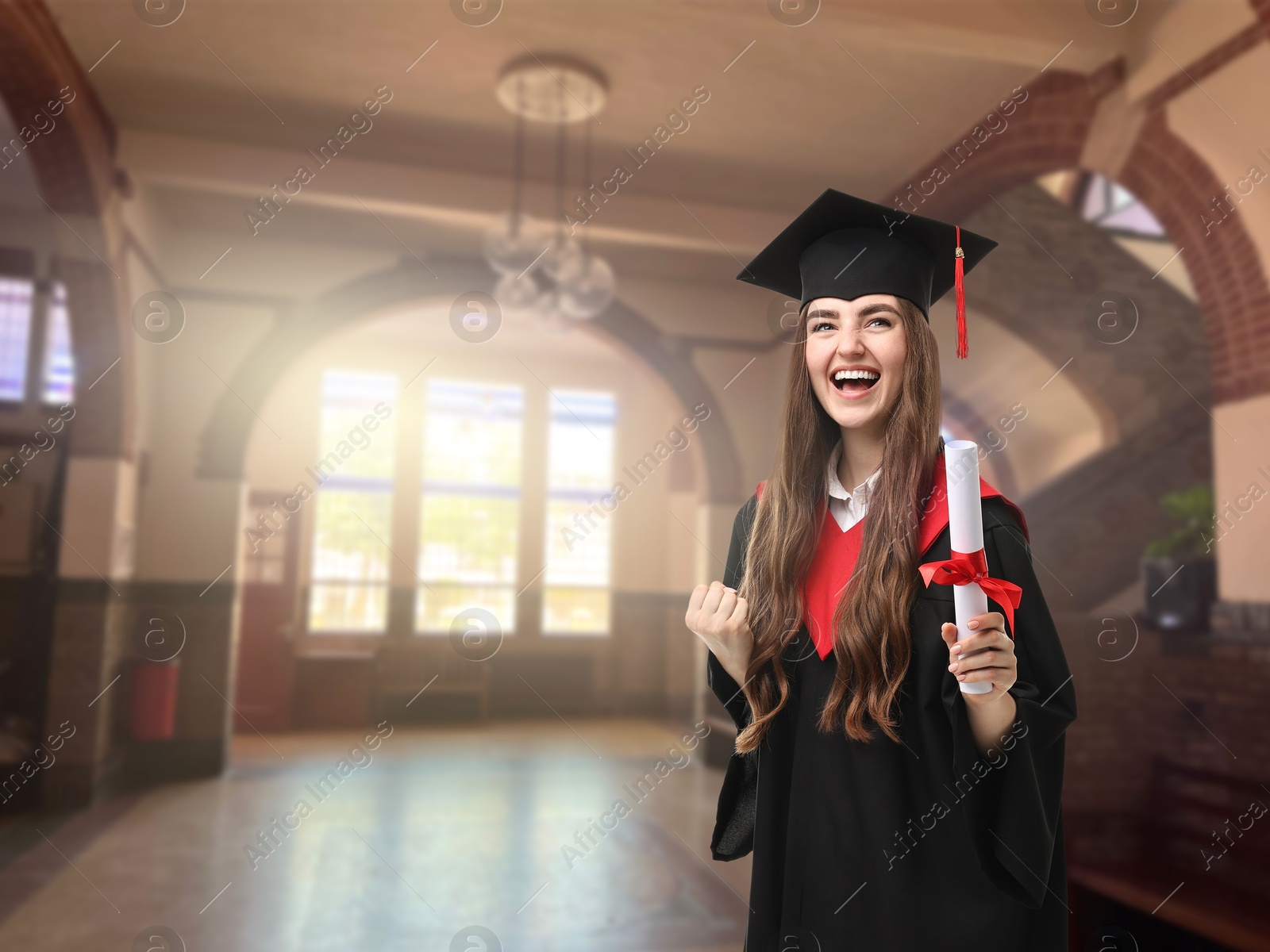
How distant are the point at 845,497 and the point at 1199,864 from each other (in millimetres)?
3614

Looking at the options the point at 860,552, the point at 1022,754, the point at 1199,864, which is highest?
the point at 860,552

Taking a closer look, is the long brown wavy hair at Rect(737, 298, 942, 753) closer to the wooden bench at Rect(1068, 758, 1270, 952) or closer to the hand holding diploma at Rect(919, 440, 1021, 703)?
the hand holding diploma at Rect(919, 440, 1021, 703)

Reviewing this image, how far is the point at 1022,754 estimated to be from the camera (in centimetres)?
113

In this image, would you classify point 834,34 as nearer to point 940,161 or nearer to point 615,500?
point 940,161

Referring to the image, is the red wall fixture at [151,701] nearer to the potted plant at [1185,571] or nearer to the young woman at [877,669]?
the young woman at [877,669]

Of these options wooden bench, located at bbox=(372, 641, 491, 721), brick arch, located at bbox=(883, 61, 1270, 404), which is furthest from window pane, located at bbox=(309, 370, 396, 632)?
brick arch, located at bbox=(883, 61, 1270, 404)

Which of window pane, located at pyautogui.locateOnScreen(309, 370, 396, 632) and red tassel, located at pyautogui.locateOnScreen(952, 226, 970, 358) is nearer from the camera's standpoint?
red tassel, located at pyautogui.locateOnScreen(952, 226, 970, 358)

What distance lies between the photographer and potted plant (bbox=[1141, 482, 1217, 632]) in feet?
13.3

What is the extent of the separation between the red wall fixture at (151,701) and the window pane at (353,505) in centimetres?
331

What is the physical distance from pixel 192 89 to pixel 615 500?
21.6 ft

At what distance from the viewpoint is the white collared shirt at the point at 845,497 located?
4.39ft

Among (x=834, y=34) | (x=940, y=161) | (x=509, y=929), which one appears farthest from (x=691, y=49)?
(x=509, y=929)

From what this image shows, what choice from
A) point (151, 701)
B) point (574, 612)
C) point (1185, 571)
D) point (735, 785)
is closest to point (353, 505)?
point (574, 612)

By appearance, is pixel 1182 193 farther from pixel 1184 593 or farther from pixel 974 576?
pixel 974 576
